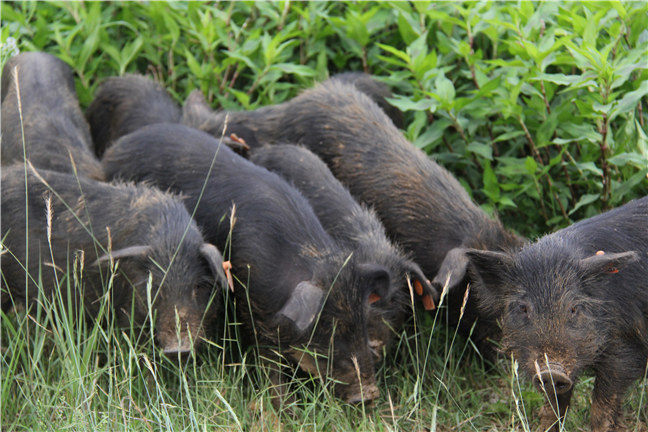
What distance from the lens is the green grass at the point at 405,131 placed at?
454 centimetres

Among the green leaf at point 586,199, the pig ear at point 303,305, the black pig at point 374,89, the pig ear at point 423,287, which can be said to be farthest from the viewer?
the black pig at point 374,89

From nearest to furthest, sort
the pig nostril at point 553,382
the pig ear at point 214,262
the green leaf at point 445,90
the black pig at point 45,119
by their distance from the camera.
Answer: the pig nostril at point 553,382 < the pig ear at point 214,262 < the green leaf at point 445,90 < the black pig at point 45,119

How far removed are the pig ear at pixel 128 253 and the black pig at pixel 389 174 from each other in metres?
1.59

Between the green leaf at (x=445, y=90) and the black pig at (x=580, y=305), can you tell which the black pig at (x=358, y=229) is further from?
the green leaf at (x=445, y=90)

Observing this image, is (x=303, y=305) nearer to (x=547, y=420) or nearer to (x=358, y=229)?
(x=358, y=229)

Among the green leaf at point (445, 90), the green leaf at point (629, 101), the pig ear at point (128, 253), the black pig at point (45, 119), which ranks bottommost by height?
the pig ear at point (128, 253)

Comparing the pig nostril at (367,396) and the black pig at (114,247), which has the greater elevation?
the black pig at (114,247)

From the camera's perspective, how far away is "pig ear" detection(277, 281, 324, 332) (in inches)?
175

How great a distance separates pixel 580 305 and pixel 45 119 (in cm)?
403

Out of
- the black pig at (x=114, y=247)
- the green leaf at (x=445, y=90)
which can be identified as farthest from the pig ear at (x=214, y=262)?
the green leaf at (x=445, y=90)

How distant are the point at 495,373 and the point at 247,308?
61.7 inches

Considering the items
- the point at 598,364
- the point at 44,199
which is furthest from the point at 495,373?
the point at 44,199

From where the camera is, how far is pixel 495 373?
545 cm

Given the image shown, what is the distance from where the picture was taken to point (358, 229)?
533 cm
